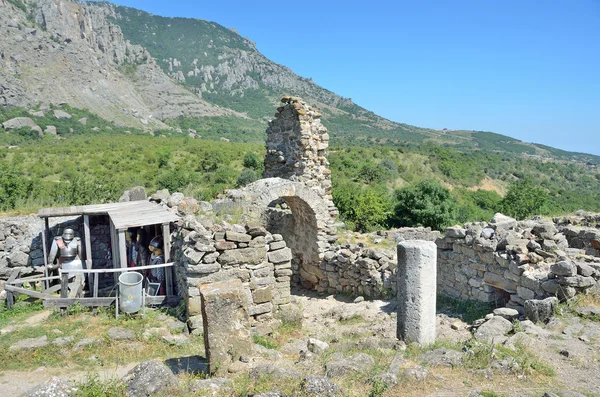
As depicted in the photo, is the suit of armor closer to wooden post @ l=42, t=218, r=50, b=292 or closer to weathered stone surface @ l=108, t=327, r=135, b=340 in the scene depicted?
wooden post @ l=42, t=218, r=50, b=292

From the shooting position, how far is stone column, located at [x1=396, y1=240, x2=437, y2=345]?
5.82m

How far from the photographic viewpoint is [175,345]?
6.46 m

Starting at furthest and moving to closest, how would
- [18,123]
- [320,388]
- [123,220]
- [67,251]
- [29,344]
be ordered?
[18,123]
[67,251]
[123,220]
[29,344]
[320,388]

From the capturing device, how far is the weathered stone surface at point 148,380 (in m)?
4.01

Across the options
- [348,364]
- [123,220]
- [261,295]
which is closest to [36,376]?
[123,220]

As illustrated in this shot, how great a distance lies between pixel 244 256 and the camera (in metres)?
7.69

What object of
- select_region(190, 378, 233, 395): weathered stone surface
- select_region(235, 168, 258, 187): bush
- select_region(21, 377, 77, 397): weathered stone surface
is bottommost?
select_region(190, 378, 233, 395): weathered stone surface

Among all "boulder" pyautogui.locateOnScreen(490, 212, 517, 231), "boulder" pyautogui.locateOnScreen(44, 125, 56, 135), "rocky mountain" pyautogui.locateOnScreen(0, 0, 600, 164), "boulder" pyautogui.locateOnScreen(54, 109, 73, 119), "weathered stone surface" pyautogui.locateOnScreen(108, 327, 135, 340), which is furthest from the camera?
"rocky mountain" pyautogui.locateOnScreen(0, 0, 600, 164)

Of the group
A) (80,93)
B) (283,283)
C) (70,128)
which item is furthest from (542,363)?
(80,93)

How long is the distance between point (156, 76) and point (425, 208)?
73.9 metres

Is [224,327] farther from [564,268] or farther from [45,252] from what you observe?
[45,252]

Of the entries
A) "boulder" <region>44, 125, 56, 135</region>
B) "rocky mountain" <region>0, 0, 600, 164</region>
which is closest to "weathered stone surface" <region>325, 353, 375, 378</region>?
"boulder" <region>44, 125, 56, 135</region>

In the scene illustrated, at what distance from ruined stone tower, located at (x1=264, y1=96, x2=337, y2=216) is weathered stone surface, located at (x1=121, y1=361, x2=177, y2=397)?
27.6ft

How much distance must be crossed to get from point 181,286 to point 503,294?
6.18m
